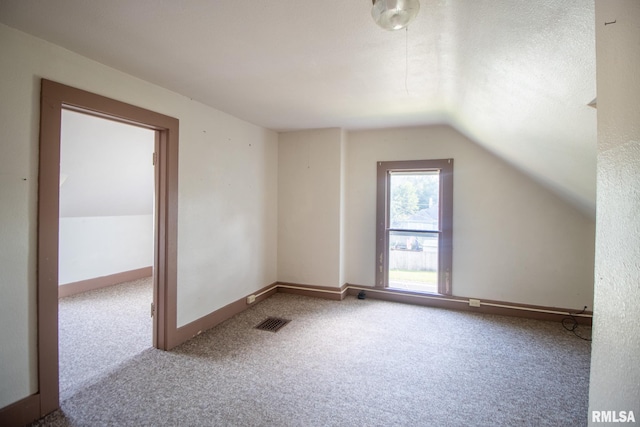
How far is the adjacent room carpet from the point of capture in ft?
5.79

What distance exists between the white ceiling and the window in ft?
3.41

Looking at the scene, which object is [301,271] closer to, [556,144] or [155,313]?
[155,313]

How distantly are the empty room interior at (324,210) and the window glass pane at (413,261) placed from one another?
3 cm

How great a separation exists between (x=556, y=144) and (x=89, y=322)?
4.70 m

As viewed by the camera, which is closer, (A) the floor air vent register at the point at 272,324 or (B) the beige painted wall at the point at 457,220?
(A) the floor air vent register at the point at 272,324

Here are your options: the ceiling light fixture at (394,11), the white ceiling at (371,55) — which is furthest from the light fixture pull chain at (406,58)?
the ceiling light fixture at (394,11)

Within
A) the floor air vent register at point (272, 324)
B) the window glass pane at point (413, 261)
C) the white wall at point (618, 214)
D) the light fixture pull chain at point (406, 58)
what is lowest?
the floor air vent register at point (272, 324)

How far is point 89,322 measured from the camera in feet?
10.2

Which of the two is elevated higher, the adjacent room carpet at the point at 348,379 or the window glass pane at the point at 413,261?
the window glass pane at the point at 413,261

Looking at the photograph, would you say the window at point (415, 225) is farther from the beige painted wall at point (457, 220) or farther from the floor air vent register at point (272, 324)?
the floor air vent register at point (272, 324)

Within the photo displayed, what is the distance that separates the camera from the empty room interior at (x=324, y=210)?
52.9 inches

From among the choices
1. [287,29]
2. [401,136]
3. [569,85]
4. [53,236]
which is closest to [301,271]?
[401,136]

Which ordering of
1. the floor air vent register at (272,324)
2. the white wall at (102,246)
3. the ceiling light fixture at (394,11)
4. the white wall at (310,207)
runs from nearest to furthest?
the ceiling light fixture at (394,11) → the floor air vent register at (272,324) → the white wall at (310,207) → the white wall at (102,246)

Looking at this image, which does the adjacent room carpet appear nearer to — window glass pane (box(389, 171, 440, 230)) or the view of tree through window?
the view of tree through window
